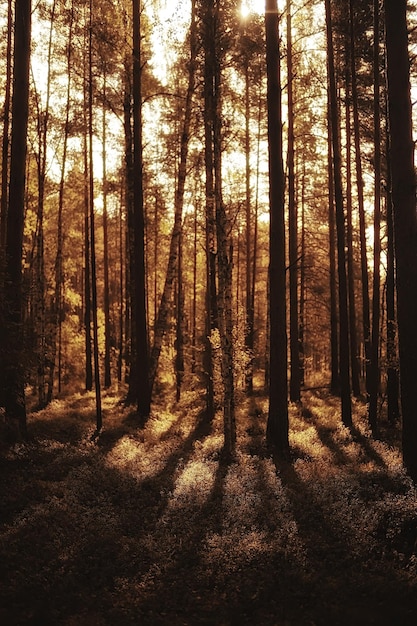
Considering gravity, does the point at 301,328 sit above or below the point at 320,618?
above

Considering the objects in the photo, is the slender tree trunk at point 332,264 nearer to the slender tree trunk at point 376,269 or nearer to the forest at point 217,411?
the forest at point 217,411

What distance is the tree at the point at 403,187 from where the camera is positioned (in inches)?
333

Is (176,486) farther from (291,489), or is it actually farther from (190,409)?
(190,409)

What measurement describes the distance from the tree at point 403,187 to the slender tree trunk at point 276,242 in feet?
11.3

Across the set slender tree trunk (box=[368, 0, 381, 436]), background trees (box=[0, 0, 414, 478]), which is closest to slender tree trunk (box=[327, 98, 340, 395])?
background trees (box=[0, 0, 414, 478])

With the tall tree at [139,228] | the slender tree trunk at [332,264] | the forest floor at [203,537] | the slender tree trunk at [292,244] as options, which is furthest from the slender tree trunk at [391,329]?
the tall tree at [139,228]

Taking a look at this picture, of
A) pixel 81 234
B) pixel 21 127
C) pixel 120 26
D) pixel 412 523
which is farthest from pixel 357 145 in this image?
pixel 81 234

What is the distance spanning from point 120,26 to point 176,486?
1330 cm

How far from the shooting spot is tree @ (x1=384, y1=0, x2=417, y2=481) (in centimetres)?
847

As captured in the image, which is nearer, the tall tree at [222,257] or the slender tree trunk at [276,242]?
the slender tree trunk at [276,242]

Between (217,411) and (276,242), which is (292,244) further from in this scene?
(276,242)

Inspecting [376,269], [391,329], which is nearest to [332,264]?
[391,329]

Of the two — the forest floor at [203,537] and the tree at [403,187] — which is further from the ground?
the tree at [403,187]

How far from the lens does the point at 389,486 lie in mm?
8492
